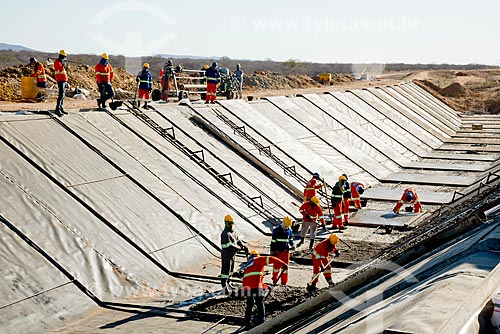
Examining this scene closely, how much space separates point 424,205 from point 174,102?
9497mm

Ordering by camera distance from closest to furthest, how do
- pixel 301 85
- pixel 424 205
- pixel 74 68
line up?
pixel 424 205 < pixel 74 68 < pixel 301 85

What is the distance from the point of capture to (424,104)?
46719 millimetres

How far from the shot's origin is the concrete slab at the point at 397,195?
21.9m

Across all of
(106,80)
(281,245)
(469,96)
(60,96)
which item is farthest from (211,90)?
(469,96)

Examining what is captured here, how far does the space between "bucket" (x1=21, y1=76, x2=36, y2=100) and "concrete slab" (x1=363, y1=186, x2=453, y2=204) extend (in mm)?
13381

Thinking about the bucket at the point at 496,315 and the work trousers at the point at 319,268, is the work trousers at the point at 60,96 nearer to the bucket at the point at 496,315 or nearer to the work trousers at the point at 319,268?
the work trousers at the point at 319,268

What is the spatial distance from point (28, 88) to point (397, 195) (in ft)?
48.1

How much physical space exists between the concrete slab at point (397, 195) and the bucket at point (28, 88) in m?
13.4

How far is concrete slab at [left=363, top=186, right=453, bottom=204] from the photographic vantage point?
21.9m

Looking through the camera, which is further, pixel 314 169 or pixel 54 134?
pixel 314 169

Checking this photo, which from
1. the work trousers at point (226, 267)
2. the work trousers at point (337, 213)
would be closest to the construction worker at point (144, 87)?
the work trousers at point (337, 213)

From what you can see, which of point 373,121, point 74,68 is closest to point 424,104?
point 373,121

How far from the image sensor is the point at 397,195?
22.7 m

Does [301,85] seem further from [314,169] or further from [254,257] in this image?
[254,257]
